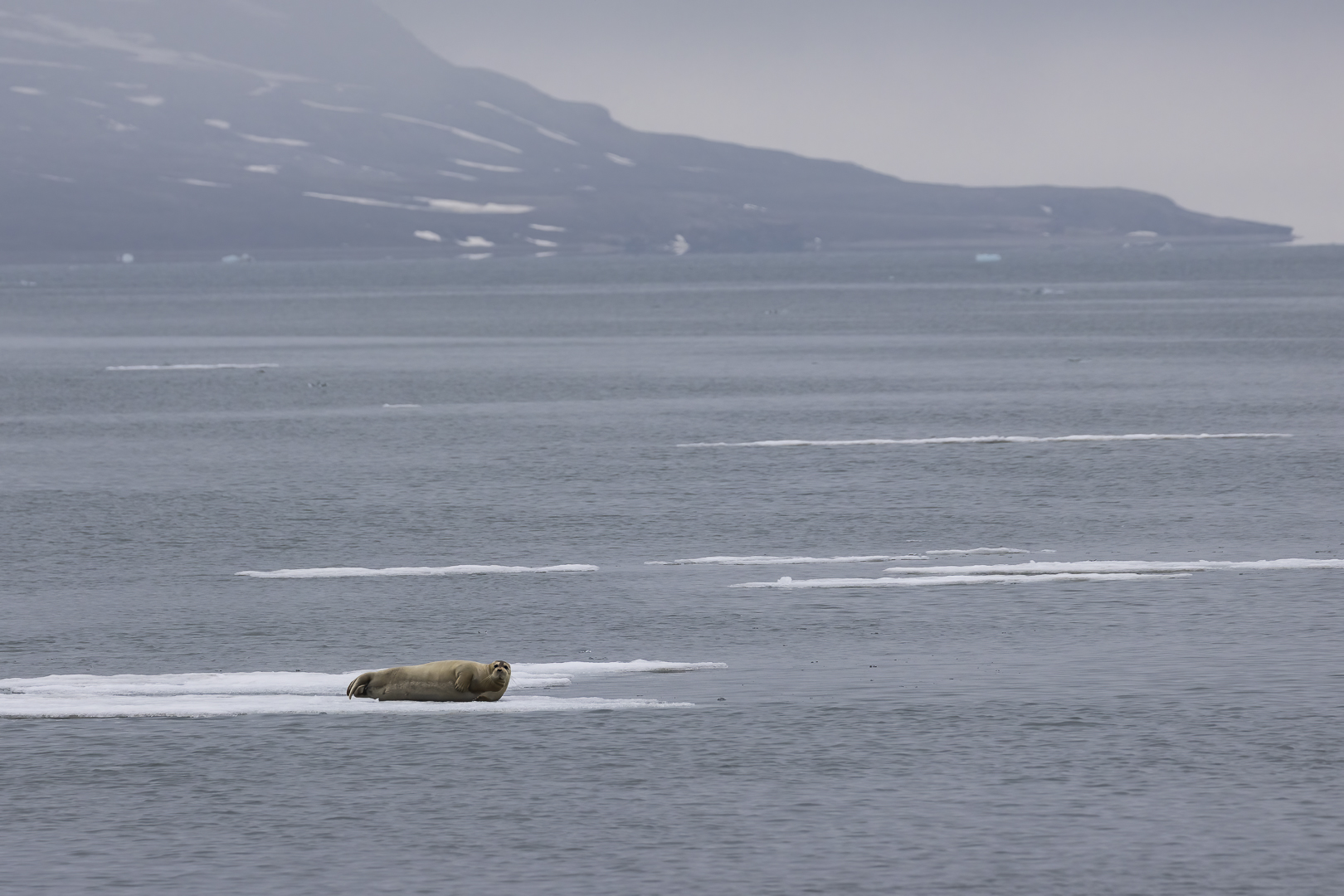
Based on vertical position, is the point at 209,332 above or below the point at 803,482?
below

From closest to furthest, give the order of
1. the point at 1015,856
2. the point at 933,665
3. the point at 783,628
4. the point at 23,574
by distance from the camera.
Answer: the point at 1015,856, the point at 933,665, the point at 783,628, the point at 23,574

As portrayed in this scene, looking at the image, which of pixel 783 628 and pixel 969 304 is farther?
pixel 969 304

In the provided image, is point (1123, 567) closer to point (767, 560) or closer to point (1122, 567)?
point (1122, 567)

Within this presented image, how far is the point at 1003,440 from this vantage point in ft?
143

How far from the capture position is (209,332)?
115 m

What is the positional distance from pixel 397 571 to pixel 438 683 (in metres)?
8.09

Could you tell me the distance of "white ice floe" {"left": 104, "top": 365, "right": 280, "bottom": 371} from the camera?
75625 millimetres

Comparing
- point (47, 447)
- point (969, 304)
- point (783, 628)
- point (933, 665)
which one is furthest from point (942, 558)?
point (969, 304)

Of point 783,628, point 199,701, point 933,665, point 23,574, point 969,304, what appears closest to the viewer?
point 199,701

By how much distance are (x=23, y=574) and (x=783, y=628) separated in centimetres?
979

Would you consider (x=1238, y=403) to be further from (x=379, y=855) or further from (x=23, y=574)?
(x=379, y=855)

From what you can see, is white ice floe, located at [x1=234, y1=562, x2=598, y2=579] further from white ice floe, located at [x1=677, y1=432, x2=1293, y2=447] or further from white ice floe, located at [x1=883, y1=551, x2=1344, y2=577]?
white ice floe, located at [x1=677, y1=432, x2=1293, y2=447]

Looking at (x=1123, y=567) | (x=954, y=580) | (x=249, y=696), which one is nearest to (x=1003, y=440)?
(x=1123, y=567)

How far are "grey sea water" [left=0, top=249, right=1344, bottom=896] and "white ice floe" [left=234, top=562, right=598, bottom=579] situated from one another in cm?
18
